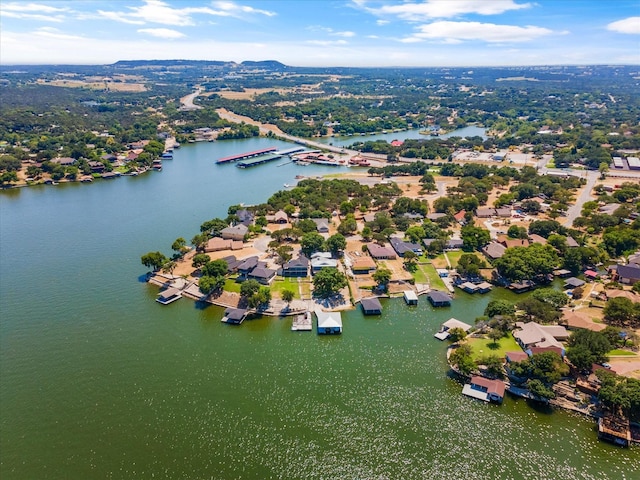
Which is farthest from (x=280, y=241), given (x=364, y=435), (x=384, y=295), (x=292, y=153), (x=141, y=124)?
(x=141, y=124)

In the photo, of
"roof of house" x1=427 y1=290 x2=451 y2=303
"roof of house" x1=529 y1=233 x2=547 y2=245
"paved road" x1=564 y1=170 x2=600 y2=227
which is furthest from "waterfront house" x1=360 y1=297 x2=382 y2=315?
"paved road" x1=564 y1=170 x2=600 y2=227

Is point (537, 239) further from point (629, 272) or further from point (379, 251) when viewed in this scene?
point (379, 251)

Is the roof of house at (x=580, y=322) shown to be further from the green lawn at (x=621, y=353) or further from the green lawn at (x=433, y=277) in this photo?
the green lawn at (x=433, y=277)

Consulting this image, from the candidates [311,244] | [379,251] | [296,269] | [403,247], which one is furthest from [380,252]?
[296,269]

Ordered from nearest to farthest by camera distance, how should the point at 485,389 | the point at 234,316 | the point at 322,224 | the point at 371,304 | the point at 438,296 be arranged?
the point at 485,389, the point at 234,316, the point at 371,304, the point at 438,296, the point at 322,224

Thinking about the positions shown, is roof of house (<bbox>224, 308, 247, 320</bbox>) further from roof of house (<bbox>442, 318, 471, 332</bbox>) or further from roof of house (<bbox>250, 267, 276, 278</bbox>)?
roof of house (<bbox>442, 318, 471, 332</bbox>)

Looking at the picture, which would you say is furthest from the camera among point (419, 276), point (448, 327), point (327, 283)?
point (419, 276)

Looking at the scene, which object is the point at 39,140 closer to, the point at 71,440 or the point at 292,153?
the point at 292,153
